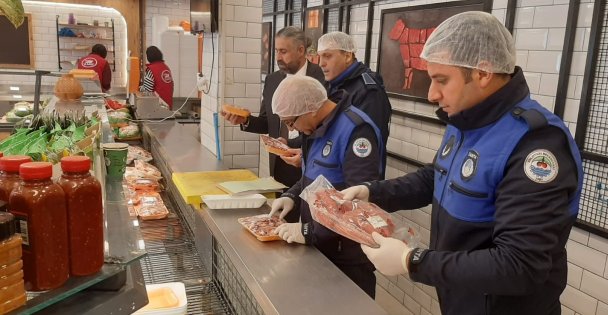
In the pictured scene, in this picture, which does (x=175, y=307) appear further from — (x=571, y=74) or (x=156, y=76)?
(x=156, y=76)

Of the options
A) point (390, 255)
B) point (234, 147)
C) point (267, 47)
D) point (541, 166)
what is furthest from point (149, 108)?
point (541, 166)

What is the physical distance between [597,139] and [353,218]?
157 centimetres

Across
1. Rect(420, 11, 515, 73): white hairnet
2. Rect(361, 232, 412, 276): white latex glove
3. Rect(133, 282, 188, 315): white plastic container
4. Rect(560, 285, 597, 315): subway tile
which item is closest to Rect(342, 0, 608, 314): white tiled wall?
Rect(560, 285, 597, 315): subway tile

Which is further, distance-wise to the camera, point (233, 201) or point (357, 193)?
point (233, 201)

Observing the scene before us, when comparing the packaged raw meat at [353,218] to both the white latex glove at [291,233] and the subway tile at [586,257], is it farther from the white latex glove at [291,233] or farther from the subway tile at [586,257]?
the subway tile at [586,257]

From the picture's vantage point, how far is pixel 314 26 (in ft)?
17.0

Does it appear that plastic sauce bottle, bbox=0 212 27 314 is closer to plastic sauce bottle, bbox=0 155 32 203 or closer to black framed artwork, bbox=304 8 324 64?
plastic sauce bottle, bbox=0 155 32 203

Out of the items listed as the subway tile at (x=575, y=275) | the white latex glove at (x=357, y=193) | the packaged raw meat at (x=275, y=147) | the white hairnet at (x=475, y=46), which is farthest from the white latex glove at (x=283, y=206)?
the subway tile at (x=575, y=275)

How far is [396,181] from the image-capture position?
1.96 m

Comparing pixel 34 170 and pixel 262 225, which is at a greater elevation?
pixel 34 170

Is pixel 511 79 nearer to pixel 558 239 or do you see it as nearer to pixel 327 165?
pixel 558 239

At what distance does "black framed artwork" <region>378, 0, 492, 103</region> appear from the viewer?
3484mm

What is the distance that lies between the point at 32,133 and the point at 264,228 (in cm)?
102

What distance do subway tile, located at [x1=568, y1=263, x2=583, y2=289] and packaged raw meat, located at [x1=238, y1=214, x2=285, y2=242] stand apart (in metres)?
1.68
